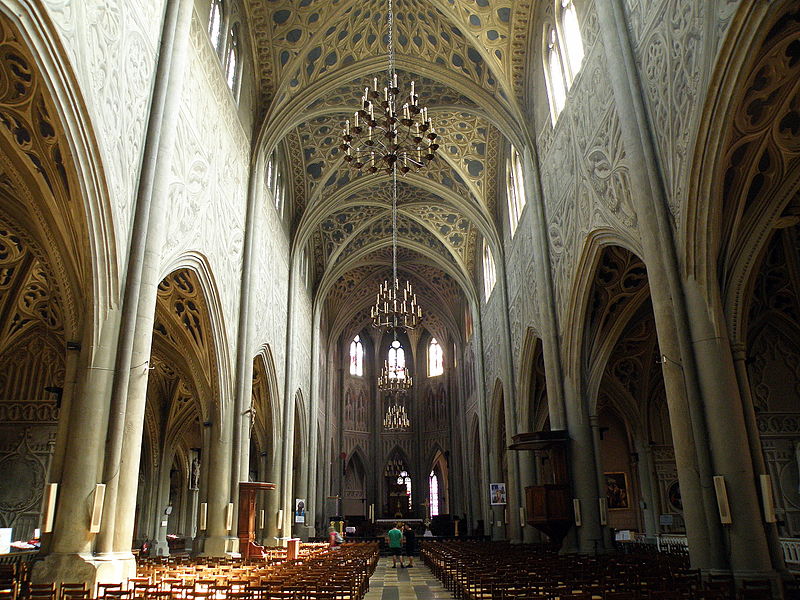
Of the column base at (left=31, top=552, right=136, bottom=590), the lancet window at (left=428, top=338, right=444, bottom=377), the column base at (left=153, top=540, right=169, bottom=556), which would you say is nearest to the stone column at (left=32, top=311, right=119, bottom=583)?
the column base at (left=31, top=552, right=136, bottom=590)

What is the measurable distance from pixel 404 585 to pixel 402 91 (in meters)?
16.0

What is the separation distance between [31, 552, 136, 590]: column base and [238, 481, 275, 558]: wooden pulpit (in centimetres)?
755

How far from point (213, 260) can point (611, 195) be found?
30.7 feet

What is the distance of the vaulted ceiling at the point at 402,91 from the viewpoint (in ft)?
62.0

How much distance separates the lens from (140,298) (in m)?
10.7

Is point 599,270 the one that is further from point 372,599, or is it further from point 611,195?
point 372,599

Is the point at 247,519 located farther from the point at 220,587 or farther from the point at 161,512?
the point at 161,512

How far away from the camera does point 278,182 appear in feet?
78.9

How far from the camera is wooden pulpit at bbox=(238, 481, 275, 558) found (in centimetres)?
1659

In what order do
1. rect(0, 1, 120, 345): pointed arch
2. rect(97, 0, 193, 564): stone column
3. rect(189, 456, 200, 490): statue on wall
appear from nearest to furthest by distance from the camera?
rect(0, 1, 120, 345): pointed arch, rect(97, 0, 193, 564): stone column, rect(189, 456, 200, 490): statue on wall

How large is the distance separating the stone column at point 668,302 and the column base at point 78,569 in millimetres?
8757

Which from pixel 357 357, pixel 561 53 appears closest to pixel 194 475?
pixel 357 357

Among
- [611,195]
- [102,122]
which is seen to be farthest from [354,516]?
[102,122]

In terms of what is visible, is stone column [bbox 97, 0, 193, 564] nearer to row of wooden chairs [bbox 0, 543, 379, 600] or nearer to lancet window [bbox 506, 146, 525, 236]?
row of wooden chairs [bbox 0, 543, 379, 600]
